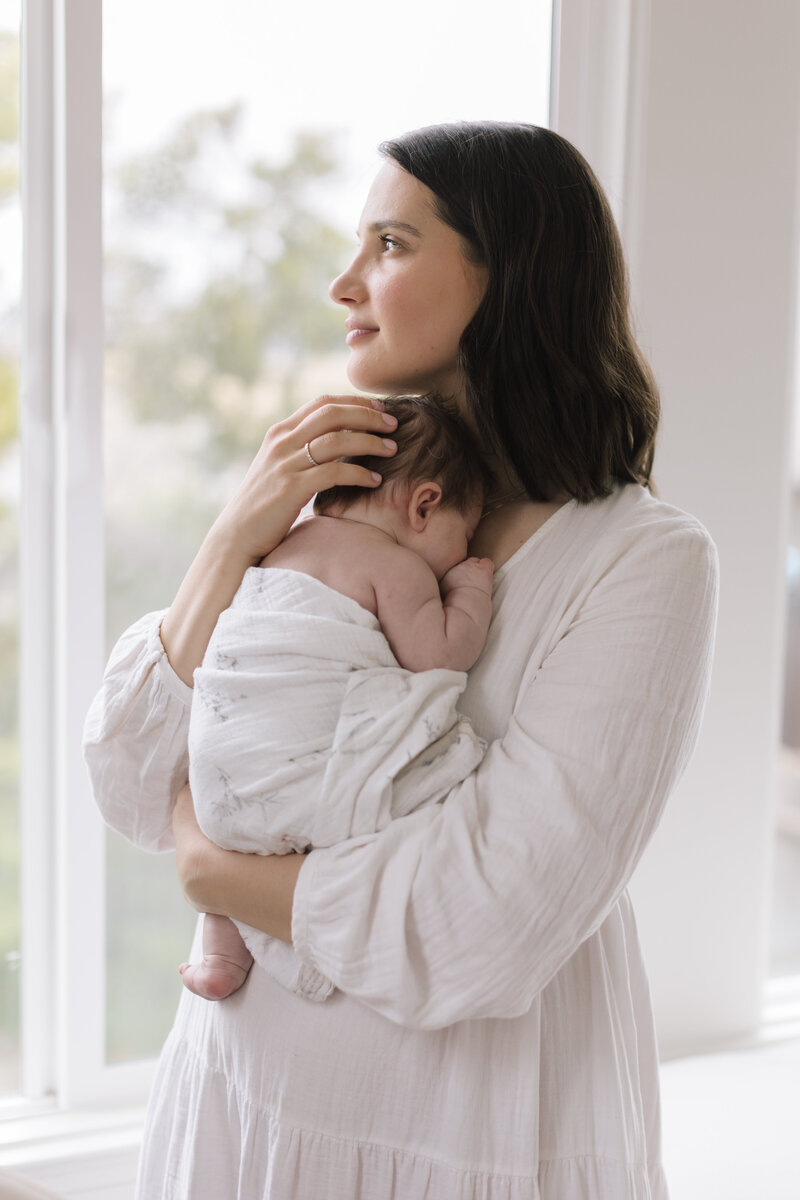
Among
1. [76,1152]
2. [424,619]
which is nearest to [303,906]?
[424,619]

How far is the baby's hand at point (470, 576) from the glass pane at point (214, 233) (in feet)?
2.69

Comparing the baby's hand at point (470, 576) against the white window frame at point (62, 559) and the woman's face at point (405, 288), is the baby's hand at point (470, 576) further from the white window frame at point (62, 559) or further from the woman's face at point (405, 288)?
the white window frame at point (62, 559)

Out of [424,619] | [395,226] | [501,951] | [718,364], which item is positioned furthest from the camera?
[718,364]

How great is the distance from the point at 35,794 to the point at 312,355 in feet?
2.90

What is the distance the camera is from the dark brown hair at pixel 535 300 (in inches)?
44.2

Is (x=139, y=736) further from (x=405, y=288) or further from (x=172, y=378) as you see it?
(x=172, y=378)

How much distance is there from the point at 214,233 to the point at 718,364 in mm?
946

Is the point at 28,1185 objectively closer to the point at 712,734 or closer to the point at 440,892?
the point at 440,892

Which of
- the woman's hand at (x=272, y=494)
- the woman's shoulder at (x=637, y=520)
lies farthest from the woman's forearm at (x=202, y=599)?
the woman's shoulder at (x=637, y=520)

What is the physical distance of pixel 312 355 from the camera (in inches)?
72.6

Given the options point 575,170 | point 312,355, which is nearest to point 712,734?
point 312,355

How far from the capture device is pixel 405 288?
113 cm

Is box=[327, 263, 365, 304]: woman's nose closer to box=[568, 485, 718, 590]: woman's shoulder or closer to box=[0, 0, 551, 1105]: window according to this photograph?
box=[568, 485, 718, 590]: woman's shoulder

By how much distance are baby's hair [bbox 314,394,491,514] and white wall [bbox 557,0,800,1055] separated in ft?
2.91
